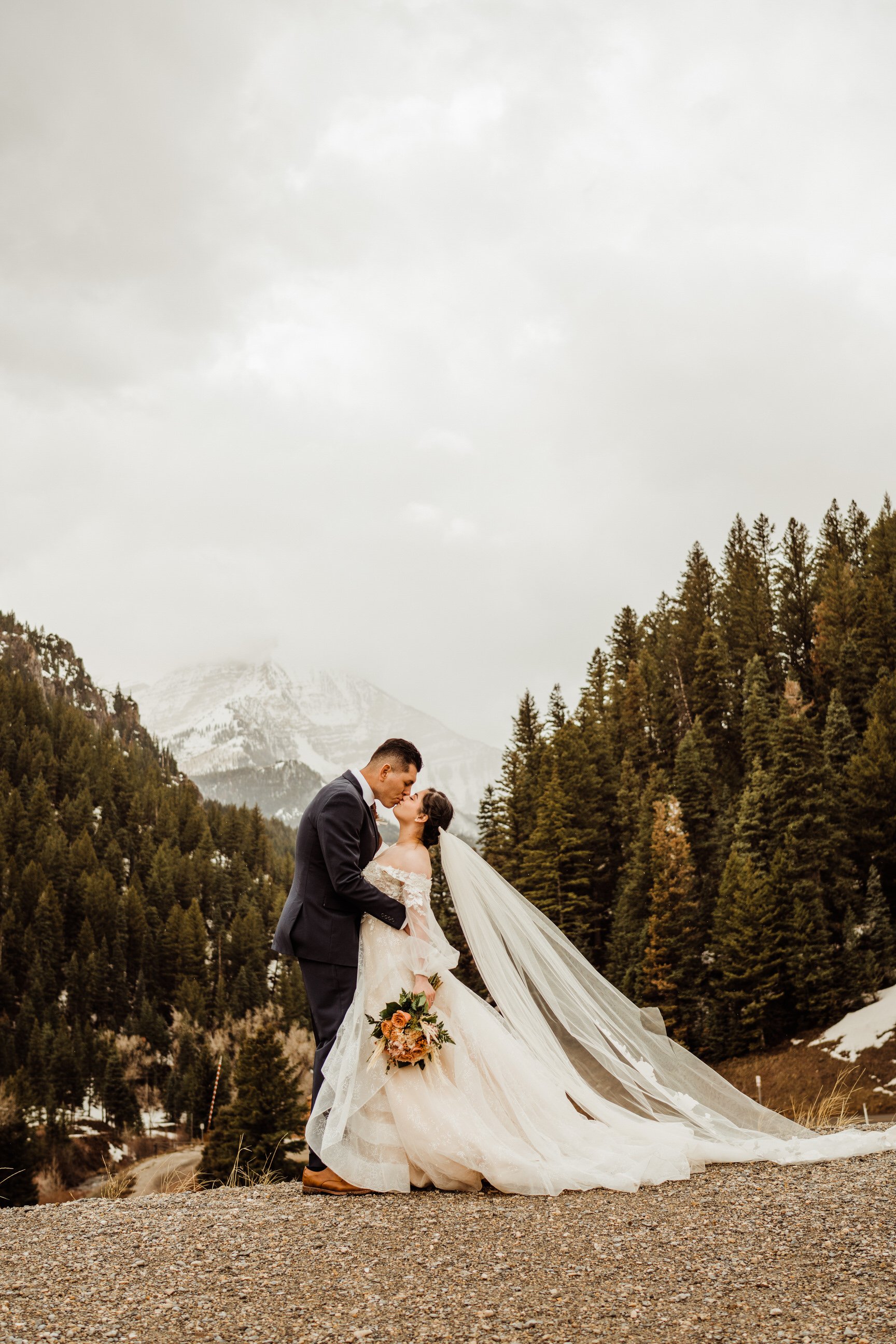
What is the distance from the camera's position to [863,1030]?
45750 millimetres

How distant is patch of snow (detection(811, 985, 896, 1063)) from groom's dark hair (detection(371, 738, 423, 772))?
44.1 metres

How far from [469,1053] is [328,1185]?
134cm

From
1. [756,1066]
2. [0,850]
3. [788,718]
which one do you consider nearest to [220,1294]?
[756,1066]

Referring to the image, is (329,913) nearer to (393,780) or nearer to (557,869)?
(393,780)

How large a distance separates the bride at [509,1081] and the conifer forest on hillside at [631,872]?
10.9 feet

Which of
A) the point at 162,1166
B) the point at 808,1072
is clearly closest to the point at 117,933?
the point at 162,1166

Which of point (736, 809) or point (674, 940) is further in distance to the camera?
point (736, 809)

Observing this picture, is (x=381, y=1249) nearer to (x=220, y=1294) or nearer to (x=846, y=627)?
(x=220, y=1294)

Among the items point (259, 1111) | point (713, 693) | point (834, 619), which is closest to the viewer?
point (259, 1111)

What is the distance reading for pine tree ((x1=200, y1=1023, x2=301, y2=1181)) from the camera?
3591 centimetres

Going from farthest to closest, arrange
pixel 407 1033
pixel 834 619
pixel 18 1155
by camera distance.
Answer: pixel 834 619 → pixel 18 1155 → pixel 407 1033

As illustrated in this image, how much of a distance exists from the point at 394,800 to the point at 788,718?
172 feet

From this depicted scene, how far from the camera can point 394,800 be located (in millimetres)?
7273

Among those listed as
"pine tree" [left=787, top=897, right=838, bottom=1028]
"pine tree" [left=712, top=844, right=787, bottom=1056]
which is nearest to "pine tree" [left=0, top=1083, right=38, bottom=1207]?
"pine tree" [left=712, top=844, right=787, bottom=1056]
